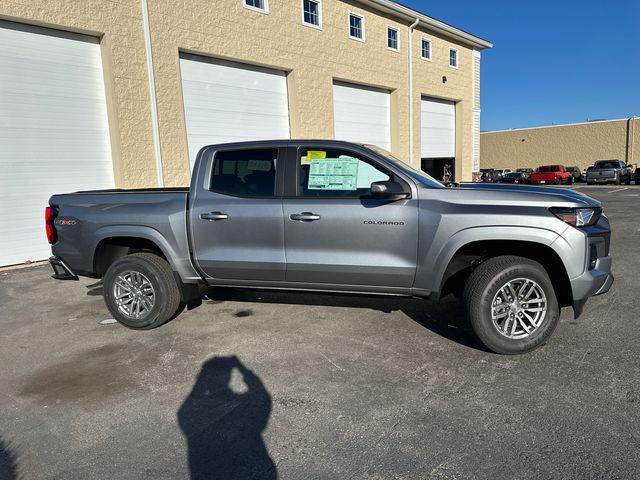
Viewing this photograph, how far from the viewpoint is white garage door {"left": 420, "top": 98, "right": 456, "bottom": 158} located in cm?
1908

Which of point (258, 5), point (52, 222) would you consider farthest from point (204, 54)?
point (52, 222)

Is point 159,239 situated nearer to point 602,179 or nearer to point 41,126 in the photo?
point 41,126

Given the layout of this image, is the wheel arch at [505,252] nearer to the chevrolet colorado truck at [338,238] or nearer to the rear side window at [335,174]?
the chevrolet colorado truck at [338,238]

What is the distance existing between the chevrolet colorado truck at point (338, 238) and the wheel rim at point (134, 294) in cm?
1

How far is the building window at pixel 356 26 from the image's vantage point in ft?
50.2

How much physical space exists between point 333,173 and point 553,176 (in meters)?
33.6

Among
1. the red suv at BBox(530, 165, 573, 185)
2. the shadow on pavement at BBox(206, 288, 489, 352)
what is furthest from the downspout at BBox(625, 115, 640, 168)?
the shadow on pavement at BBox(206, 288, 489, 352)

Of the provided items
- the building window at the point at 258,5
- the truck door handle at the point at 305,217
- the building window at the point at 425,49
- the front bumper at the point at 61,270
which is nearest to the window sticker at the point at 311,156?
the truck door handle at the point at 305,217

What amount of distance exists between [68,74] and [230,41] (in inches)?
168

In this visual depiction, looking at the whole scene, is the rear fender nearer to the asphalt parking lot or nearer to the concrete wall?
the asphalt parking lot

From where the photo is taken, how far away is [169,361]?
12.8 ft

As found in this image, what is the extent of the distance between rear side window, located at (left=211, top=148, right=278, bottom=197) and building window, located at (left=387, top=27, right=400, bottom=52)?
1423 centimetres

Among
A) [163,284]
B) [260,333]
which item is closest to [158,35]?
[163,284]

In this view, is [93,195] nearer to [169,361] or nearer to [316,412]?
[169,361]
